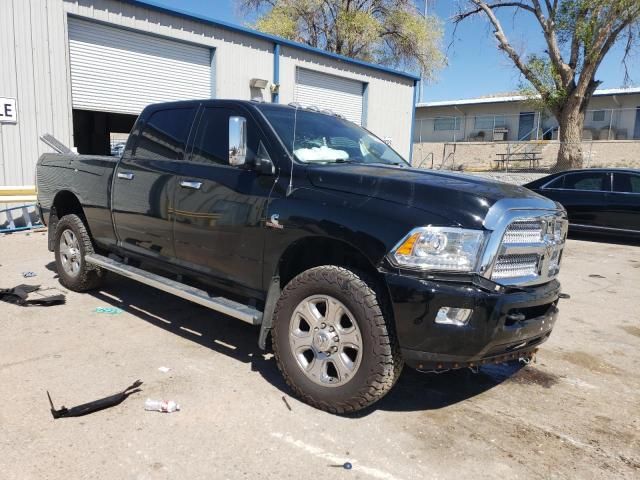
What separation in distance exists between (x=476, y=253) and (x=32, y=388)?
3083 mm

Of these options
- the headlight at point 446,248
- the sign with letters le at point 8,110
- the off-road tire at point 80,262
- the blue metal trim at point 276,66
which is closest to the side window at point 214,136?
the headlight at point 446,248

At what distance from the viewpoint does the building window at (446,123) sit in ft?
129

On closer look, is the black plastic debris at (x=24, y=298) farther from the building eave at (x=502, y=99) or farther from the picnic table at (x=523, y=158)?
the building eave at (x=502, y=99)

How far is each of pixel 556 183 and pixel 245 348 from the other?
9547 millimetres

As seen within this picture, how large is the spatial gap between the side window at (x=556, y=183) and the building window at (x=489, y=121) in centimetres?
2718

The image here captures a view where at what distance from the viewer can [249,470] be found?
2863 mm

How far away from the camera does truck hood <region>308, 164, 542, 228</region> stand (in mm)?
3111

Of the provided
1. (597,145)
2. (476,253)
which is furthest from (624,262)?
(597,145)

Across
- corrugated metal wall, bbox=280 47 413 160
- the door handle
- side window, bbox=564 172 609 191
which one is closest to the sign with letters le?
corrugated metal wall, bbox=280 47 413 160

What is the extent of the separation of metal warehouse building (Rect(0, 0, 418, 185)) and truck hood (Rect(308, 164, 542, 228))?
9.48 meters

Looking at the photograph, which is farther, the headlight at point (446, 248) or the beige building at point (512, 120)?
the beige building at point (512, 120)

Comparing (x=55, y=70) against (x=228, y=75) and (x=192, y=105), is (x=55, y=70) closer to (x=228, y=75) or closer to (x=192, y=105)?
(x=228, y=75)

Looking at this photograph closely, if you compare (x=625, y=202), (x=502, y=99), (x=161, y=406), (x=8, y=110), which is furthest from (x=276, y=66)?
(x=502, y=99)

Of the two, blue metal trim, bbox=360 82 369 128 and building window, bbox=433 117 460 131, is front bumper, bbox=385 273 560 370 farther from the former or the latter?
building window, bbox=433 117 460 131
